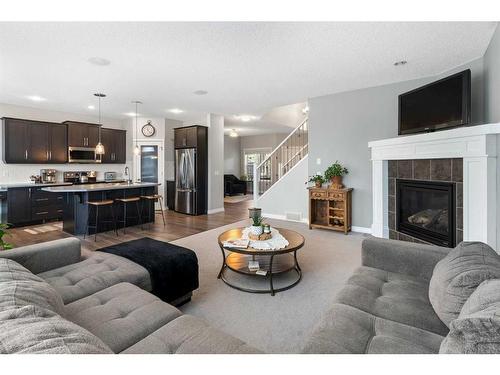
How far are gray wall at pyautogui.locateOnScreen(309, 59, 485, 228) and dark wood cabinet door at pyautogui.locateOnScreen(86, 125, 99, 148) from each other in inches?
216

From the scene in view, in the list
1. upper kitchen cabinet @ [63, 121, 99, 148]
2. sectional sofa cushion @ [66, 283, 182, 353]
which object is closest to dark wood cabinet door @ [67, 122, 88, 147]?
upper kitchen cabinet @ [63, 121, 99, 148]

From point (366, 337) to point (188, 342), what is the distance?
31.9 inches

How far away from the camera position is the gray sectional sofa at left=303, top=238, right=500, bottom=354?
82 cm

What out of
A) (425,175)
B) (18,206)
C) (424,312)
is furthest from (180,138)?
(424,312)

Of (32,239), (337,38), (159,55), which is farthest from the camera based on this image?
(32,239)

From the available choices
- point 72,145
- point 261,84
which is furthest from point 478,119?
point 72,145

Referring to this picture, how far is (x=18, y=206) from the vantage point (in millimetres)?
5520

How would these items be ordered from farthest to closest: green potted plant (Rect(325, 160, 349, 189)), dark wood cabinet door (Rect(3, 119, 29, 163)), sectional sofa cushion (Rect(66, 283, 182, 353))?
dark wood cabinet door (Rect(3, 119, 29, 163))
green potted plant (Rect(325, 160, 349, 189))
sectional sofa cushion (Rect(66, 283, 182, 353))

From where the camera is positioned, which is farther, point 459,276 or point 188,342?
point 459,276

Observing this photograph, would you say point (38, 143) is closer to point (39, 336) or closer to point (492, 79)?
point (39, 336)

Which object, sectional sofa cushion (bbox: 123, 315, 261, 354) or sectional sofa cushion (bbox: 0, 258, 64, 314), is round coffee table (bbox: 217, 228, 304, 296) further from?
sectional sofa cushion (bbox: 0, 258, 64, 314)

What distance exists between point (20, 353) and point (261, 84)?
4.55 metres
